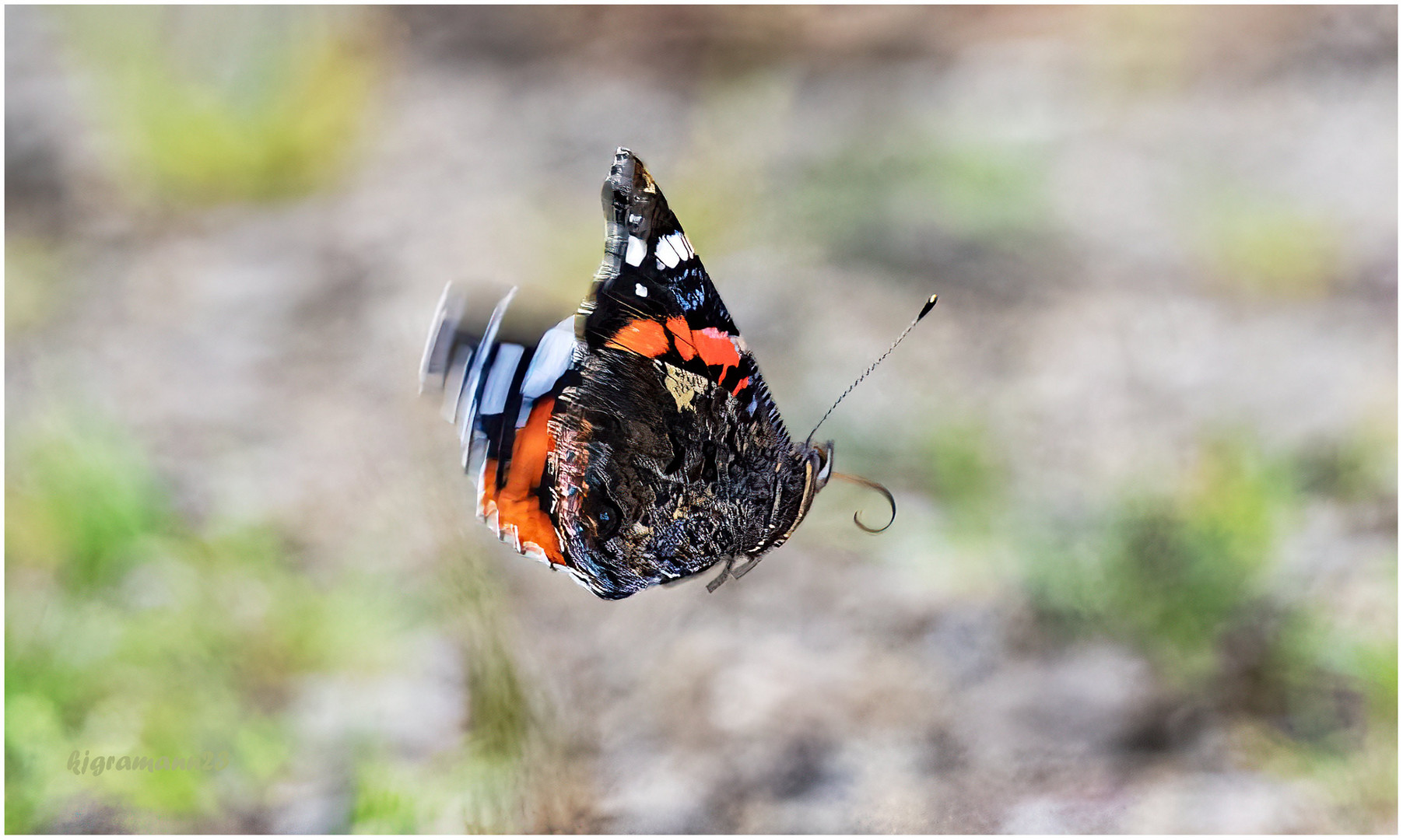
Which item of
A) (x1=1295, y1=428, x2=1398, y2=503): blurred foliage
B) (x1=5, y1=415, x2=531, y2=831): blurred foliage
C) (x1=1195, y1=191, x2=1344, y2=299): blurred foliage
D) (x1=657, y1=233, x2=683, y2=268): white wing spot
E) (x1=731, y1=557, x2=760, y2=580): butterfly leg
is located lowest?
(x1=5, y1=415, x2=531, y2=831): blurred foliage

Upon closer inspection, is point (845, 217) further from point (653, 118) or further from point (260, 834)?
point (260, 834)

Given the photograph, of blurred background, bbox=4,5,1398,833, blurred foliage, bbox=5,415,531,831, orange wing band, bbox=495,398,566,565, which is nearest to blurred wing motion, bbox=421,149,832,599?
orange wing band, bbox=495,398,566,565

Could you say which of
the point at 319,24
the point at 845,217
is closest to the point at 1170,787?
the point at 845,217

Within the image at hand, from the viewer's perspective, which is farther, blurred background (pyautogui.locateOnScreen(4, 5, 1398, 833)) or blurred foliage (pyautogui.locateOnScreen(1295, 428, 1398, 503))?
blurred foliage (pyautogui.locateOnScreen(1295, 428, 1398, 503))

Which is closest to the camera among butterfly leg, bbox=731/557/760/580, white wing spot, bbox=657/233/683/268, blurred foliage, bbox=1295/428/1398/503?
white wing spot, bbox=657/233/683/268

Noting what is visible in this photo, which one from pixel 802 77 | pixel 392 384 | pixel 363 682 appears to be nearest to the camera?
pixel 363 682

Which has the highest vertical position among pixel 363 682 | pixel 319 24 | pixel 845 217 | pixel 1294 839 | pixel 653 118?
pixel 319 24

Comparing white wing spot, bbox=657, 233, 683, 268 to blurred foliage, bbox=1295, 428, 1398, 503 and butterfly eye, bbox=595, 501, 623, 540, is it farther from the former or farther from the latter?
blurred foliage, bbox=1295, 428, 1398, 503
